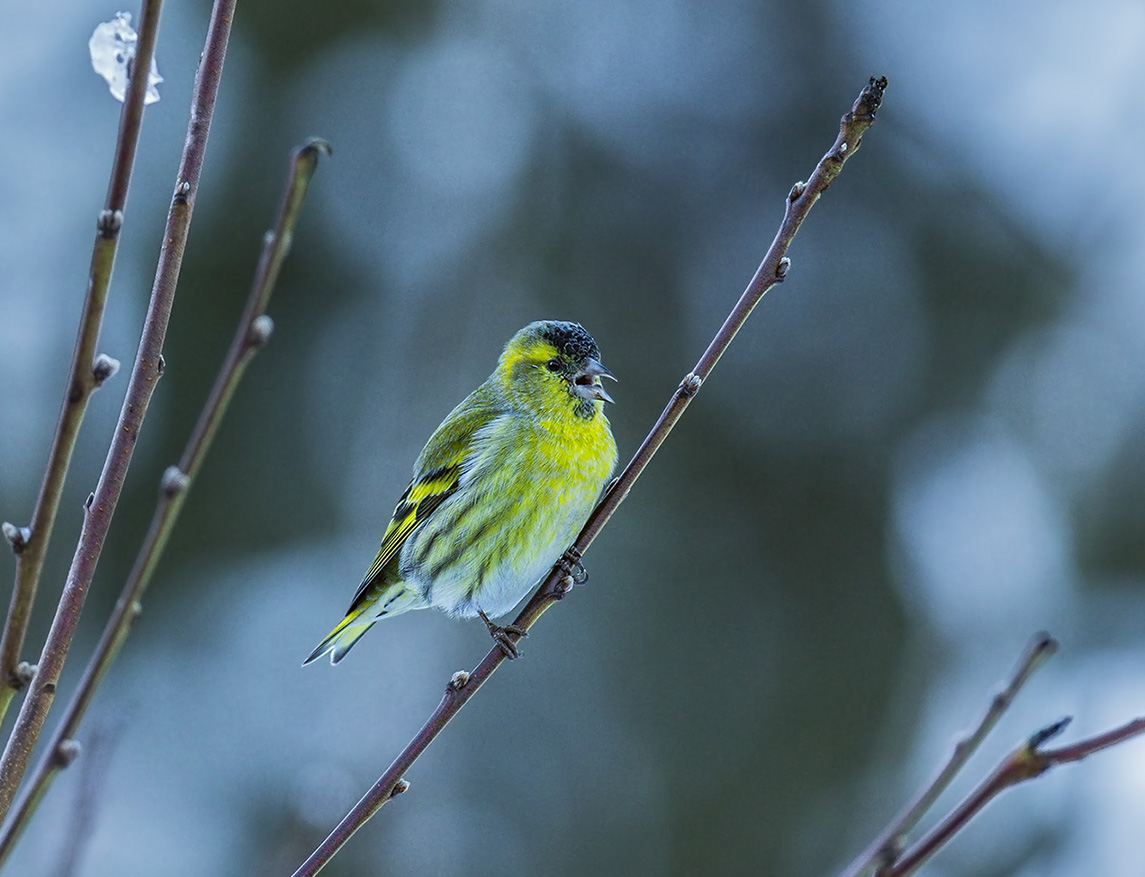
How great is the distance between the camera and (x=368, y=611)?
377 centimetres

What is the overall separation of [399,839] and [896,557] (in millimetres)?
3634

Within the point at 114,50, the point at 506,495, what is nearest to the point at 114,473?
the point at 114,50

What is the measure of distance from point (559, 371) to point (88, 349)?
2514 mm

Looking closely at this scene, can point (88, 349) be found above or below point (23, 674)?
above

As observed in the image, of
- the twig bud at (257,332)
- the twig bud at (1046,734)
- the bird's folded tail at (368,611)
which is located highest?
the bird's folded tail at (368,611)

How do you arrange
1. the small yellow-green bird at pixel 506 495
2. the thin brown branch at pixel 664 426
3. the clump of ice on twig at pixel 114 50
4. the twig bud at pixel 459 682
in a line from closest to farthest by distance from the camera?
the clump of ice on twig at pixel 114 50, the thin brown branch at pixel 664 426, the twig bud at pixel 459 682, the small yellow-green bird at pixel 506 495

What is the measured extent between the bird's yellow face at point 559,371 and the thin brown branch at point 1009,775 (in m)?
2.32

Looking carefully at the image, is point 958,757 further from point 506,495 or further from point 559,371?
point 559,371

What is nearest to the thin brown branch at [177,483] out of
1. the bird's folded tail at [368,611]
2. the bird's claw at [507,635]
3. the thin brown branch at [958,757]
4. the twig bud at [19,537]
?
the twig bud at [19,537]

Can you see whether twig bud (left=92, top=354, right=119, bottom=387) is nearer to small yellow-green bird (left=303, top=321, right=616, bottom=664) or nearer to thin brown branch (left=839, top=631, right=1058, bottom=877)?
thin brown branch (left=839, top=631, right=1058, bottom=877)

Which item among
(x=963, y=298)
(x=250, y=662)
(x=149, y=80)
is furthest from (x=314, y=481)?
(x=149, y=80)

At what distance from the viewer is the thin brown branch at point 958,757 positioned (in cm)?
128

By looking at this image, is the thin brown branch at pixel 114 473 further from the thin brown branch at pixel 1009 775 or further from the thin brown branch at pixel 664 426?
the thin brown branch at pixel 1009 775

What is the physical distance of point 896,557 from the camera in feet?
25.1
